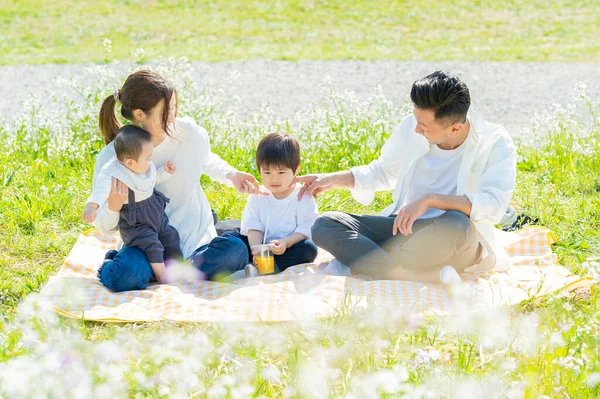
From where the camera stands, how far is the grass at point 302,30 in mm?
13000

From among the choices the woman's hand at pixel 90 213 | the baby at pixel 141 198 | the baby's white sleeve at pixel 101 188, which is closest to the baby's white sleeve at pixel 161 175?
the baby at pixel 141 198

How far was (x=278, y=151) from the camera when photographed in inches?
167

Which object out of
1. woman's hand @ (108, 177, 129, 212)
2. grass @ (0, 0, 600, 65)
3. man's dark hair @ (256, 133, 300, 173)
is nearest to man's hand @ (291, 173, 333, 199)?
man's dark hair @ (256, 133, 300, 173)

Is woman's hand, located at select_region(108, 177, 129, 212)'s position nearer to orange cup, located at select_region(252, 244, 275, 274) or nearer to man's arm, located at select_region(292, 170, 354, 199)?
orange cup, located at select_region(252, 244, 275, 274)

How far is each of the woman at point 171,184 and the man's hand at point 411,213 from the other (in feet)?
2.95

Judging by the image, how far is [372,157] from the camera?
5828mm

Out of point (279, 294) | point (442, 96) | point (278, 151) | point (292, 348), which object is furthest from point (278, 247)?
point (292, 348)

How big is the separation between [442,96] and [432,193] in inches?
18.5

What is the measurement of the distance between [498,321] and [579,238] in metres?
2.16

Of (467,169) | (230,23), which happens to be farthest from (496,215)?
(230,23)

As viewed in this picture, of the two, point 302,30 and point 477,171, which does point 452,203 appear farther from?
point 302,30

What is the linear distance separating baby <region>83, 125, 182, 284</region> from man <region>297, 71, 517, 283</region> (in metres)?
0.76

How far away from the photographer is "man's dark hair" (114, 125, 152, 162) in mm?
3904

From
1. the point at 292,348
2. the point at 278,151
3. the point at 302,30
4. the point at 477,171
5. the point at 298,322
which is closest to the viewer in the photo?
the point at 292,348
